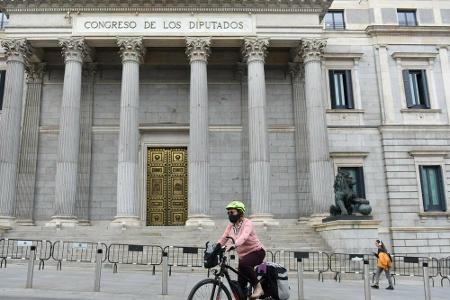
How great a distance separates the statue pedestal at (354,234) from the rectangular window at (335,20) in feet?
50.7

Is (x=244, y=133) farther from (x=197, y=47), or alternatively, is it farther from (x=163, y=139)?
(x=197, y=47)

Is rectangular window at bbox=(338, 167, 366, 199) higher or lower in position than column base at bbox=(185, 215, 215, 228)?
higher

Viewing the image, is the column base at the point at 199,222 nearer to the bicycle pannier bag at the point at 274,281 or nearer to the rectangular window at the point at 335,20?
the bicycle pannier bag at the point at 274,281

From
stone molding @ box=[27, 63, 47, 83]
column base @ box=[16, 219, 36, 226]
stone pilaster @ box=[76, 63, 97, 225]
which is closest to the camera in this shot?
column base @ box=[16, 219, 36, 226]

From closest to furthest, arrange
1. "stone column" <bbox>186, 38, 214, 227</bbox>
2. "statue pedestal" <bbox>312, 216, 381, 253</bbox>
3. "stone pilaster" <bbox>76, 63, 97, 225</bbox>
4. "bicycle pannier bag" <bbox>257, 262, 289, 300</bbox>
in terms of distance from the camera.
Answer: "bicycle pannier bag" <bbox>257, 262, 289, 300</bbox> → "statue pedestal" <bbox>312, 216, 381, 253</bbox> → "stone column" <bbox>186, 38, 214, 227</bbox> → "stone pilaster" <bbox>76, 63, 97, 225</bbox>

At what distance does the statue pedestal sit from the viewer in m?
21.7

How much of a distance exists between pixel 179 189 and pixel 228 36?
9820 mm

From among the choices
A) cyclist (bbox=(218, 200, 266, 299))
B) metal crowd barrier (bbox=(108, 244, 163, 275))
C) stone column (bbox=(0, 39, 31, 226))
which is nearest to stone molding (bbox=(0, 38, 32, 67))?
stone column (bbox=(0, 39, 31, 226))

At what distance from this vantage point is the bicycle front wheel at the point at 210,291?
298 inches

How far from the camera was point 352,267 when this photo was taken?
20484mm

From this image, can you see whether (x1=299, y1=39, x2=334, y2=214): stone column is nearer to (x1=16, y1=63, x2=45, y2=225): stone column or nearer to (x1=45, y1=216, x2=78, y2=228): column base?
(x1=45, y1=216, x2=78, y2=228): column base

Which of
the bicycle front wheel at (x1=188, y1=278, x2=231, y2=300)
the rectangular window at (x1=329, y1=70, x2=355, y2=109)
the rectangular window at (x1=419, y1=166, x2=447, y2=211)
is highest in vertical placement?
the rectangular window at (x1=329, y1=70, x2=355, y2=109)

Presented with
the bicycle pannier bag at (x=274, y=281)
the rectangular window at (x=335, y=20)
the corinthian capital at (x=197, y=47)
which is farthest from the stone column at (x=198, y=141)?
the bicycle pannier bag at (x=274, y=281)

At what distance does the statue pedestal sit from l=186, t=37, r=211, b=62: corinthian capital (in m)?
A: 11.6
